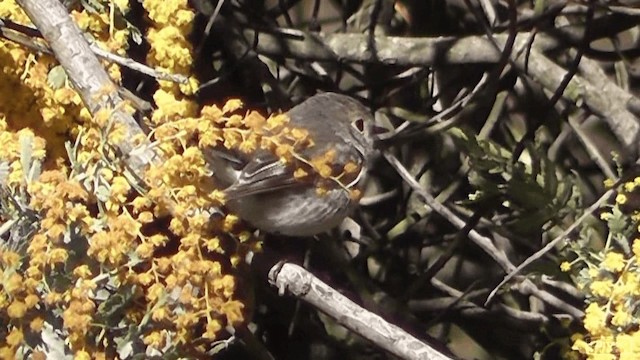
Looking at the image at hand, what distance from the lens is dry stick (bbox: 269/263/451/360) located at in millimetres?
2209

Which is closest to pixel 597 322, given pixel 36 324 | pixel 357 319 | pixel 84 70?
pixel 357 319

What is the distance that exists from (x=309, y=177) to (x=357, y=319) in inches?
12.3

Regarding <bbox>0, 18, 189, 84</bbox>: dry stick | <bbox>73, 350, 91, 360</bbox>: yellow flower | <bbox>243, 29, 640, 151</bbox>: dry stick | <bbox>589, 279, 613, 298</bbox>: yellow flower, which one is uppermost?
<bbox>0, 18, 189, 84</bbox>: dry stick

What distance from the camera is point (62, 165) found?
86.7 inches

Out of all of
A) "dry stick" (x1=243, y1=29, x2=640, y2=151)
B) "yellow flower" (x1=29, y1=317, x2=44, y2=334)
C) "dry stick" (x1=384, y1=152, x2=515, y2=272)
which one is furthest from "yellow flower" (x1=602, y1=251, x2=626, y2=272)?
"dry stick" (x1=384, y1=152, x2=515, y2=272)

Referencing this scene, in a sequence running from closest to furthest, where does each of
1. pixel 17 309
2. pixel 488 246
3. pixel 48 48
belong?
pixel 17 309, pixel 48 48, pixel 488 246

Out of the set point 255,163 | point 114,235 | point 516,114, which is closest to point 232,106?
point 114,235

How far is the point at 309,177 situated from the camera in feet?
7.27

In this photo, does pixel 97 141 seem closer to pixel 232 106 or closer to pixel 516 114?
pixel 232 106

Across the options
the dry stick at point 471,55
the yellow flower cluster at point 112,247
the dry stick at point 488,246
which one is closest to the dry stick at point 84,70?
the yellow flower cluster at point 112,247

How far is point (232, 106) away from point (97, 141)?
0.30 metres

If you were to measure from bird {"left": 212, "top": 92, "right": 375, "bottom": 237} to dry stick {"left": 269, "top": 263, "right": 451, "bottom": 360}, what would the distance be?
0.20m

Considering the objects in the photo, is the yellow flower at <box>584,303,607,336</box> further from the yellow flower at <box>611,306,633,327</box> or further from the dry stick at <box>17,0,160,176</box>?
the dry stick at <box>17,0,160,176</box>

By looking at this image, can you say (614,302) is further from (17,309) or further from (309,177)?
(17,309)
